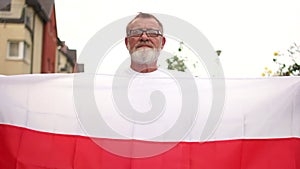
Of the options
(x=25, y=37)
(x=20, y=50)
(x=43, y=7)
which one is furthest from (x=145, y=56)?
(x=43, y=7)

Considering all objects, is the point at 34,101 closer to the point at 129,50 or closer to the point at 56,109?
the point at 56,109

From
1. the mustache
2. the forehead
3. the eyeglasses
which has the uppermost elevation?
the forehead

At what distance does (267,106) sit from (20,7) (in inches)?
691

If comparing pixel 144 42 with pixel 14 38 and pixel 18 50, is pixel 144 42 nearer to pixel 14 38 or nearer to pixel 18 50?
pixel 14 38

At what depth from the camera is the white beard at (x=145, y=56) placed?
2703 millimetres

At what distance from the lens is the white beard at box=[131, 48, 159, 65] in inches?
106

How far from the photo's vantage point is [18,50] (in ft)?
63.1

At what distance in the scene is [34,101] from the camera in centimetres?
273

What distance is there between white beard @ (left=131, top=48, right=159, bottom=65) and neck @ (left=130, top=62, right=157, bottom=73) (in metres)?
0.02

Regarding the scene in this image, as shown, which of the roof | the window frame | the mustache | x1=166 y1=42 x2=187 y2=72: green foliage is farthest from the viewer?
the roof

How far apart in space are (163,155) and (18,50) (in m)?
17.6

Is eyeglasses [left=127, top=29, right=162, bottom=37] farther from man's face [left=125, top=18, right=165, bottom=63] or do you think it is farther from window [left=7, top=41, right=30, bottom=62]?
window [left=7, top=41, right=30, bottom=62]

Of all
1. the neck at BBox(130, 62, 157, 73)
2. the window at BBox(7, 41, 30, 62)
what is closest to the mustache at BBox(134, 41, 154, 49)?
the neck at BBox(130, 62, 157, 73)

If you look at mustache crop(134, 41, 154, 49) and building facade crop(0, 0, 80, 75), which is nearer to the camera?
mustache crop(134, 41, 154, 49)
